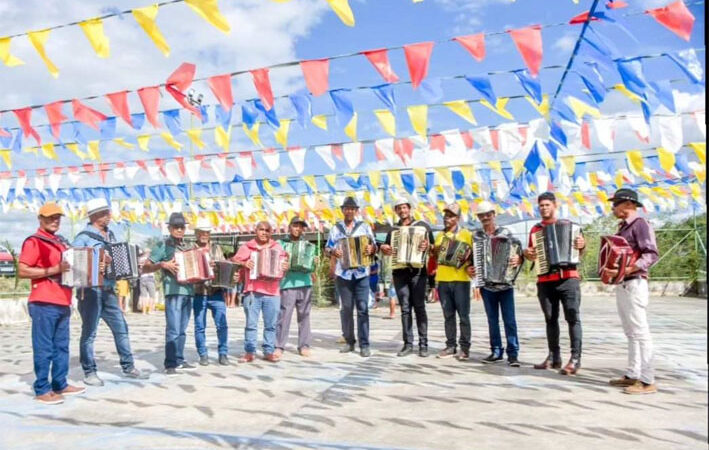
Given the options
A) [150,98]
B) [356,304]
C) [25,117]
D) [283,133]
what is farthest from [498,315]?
[25,117]

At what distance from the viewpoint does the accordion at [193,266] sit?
632cm

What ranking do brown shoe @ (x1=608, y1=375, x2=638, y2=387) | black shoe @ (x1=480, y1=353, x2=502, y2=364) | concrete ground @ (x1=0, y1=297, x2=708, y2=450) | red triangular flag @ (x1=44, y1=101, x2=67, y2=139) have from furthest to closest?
red triangular flag @ (x1=44, y1=101, x2=67, y2=139), black shoe @ (x1=480, y1=353, x2=502, y2=364), brown shoe @ (x1=608, y1=375, x2=638, y2=387), concrete ground @ (x1=0, y1=297, x2=708, y2=450)

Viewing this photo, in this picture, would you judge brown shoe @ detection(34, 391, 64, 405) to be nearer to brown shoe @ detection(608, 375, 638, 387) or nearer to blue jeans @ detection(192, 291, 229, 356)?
blue jeans @ detection(192, 291, 229, 356)

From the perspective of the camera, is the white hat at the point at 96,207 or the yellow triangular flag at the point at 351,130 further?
the yellow triangular flag at the point at 351,130

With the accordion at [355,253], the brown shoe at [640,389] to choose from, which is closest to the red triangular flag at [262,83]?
the accordion at [355,253]

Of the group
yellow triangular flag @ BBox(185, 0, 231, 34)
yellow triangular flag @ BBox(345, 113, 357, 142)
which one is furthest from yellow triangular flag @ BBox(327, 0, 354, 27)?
yellow triangular flag @ BBox(345, 113, 357, 142)

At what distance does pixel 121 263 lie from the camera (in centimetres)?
557

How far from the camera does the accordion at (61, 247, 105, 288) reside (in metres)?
5.00

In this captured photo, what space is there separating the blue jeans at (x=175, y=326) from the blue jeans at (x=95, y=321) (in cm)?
40

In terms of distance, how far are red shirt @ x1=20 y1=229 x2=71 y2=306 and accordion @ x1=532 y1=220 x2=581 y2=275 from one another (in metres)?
4.45

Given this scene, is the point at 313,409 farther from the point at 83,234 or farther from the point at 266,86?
the point at 266,86

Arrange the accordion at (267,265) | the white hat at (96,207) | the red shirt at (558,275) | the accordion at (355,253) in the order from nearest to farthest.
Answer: the white hat at (96,207)
the red shirt at (558,275)
the accordion at (267,265)
the accordion at (355,253)

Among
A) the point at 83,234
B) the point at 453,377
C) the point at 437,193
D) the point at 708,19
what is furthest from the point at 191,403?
the point at 437,193

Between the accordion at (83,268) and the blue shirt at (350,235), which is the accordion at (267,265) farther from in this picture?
the accordion at (83,268)
